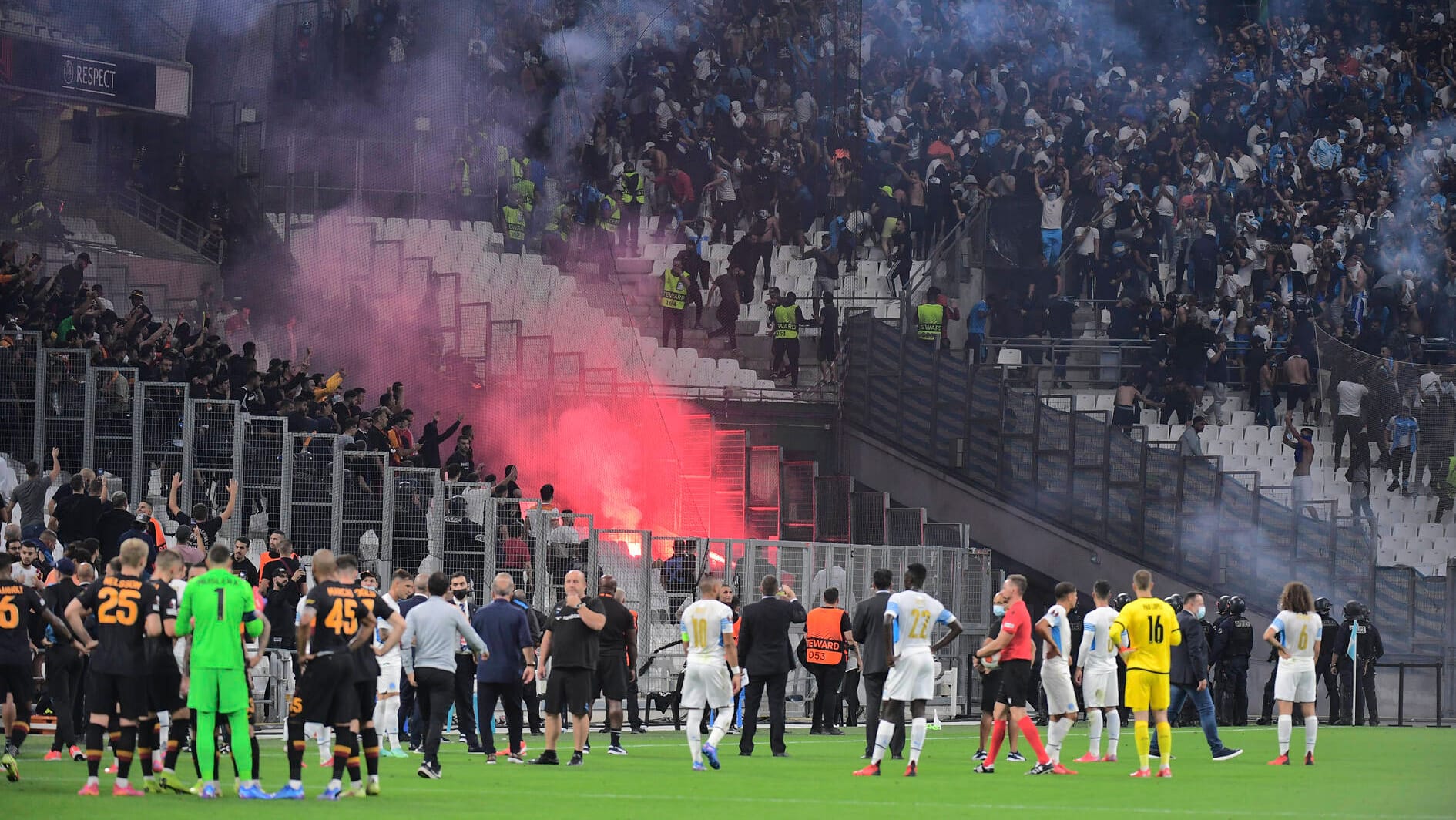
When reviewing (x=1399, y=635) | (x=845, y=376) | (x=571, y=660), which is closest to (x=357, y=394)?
(x=845, y=376)

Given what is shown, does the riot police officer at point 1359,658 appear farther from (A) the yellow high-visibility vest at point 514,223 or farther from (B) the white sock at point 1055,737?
(A) the yellow high-visibility vest at point 514,223

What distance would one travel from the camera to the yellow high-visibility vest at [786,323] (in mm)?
33312

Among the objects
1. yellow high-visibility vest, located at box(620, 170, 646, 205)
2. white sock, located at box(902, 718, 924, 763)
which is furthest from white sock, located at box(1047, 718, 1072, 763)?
yellow high-visibility vest, located at box(620, 170, 646, 205)

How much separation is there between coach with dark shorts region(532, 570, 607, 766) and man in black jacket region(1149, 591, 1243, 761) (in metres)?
5.20

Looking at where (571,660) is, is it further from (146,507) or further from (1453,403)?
(1453,403)

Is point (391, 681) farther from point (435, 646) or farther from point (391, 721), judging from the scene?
point (435, 646)

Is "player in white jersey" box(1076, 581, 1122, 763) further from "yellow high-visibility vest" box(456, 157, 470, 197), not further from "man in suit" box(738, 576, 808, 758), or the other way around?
"yellow high-visibility vest" box(456, 157, 470, 197)

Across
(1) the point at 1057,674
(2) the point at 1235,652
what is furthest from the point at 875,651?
(2) the point at 1235,652

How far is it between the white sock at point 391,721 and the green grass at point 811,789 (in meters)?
0.42

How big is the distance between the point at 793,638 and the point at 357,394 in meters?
6.51

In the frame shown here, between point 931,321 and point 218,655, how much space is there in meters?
20.2

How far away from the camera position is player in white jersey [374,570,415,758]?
1844 centimetres

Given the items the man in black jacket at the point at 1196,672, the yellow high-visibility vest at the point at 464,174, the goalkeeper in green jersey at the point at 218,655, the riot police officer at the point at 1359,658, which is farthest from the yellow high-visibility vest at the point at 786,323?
the goalkeeper in green jersey at the point at 218,655

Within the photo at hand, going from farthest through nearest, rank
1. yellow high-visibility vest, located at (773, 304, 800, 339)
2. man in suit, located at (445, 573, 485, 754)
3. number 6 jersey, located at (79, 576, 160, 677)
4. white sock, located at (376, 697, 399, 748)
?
1. yellow high-visibility vest, located at (773, 304, 800, 339)
2. man in suit, located at (445, 573, 485, 754)
3. white sock, located at (376, 697, 399, 748)
4. number 6 jersey, located at (79, 576, 160, 677)
